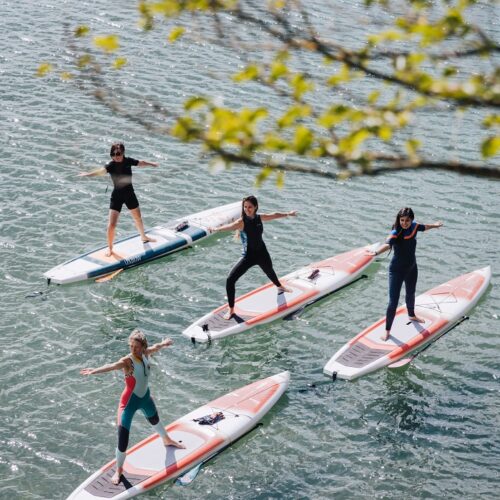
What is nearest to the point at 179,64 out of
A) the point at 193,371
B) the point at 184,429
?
the point at 193,371

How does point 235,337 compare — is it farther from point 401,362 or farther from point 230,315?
point 401,362

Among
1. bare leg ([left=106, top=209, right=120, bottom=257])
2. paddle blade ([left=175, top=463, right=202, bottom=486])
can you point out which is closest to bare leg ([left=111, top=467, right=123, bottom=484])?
paddle blade ([left=175, top=463, right=202, bottom=486])

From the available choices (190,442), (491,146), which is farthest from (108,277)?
(491,146)

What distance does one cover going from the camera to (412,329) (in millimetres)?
17125

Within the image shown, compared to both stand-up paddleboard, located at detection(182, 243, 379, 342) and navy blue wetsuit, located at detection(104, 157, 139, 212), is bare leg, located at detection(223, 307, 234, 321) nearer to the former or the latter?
stand-up paddleboard, located at detection(182, 243, 379, 342)

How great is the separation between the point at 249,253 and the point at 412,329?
3.38m

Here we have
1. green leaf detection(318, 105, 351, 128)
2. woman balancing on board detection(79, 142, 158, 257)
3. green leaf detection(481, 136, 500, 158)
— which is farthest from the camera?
woman balancing on board detection(79, 142, 158, 257)

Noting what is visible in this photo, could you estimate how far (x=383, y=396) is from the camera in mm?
15414

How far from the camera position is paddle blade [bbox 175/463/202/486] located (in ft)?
43.2

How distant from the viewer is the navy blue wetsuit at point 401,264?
15.8 m

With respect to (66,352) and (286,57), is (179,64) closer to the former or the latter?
(66,352)

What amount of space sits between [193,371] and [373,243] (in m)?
6.43

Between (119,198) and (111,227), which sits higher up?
(119,198)

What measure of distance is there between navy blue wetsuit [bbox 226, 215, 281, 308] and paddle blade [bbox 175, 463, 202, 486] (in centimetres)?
448
